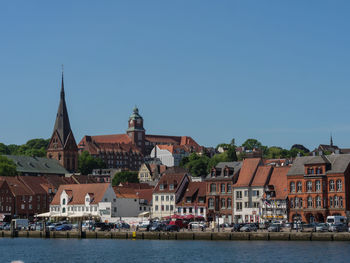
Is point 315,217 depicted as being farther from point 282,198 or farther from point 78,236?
point 78,236

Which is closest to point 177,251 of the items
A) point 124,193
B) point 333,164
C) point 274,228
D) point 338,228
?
point 274,228

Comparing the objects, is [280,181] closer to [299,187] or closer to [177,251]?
[299,187]

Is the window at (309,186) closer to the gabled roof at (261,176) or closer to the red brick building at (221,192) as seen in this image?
the gabled roof at (261,176)

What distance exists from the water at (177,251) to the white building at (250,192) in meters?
25.3

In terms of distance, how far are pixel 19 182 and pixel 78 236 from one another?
Answer: 6007 centimetres

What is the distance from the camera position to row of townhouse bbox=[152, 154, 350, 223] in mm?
113188

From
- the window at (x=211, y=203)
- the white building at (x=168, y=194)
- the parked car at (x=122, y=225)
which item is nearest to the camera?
the parked car at (x=122, y=225)

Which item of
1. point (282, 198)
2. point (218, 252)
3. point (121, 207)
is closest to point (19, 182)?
point (121, 207)

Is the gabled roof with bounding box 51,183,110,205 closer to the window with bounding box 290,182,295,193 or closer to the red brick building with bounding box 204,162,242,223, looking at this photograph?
the red brick building with bounding box 204,162,242,223

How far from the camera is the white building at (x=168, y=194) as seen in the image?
137 m

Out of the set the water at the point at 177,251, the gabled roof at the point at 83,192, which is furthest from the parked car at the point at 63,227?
the gabled roof at the point at 83,192

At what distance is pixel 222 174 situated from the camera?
423 ft

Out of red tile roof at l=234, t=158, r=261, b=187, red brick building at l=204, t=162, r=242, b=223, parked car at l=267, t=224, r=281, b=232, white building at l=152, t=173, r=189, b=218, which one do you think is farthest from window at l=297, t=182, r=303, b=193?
white building at l=152, t=173, r=189, b=218

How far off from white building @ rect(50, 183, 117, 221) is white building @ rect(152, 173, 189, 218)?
930 centimetres
